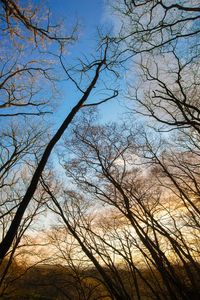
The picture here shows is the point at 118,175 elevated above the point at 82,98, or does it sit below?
above

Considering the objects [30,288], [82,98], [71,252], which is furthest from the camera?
[30,288]

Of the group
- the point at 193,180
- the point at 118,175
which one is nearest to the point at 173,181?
the point at 193,180

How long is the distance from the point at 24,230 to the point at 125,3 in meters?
13.2

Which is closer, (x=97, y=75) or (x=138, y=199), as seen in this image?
(x=97, y=75)

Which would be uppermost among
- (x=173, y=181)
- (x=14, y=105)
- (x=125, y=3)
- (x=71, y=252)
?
(x=125, y=3)

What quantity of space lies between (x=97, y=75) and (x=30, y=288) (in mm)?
38907

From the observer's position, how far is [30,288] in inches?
1478

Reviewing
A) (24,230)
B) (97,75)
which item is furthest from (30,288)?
(97,75)

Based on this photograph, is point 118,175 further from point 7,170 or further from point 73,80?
point 73,80

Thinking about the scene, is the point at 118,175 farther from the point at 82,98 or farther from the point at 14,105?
the point at 82,98

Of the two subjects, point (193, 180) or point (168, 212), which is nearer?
point (193, 180)

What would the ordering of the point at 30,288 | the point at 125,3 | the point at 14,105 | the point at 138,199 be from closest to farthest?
the point at 125,3 < the point at 14,105 < the point at 138,199 < the point at 30,288

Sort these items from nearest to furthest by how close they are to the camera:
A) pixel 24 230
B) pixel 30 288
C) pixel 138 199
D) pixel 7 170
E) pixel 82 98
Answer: pixel 82 98
pixel 7 170
pixel 138 199
pixel 24 230
pixel 30 288

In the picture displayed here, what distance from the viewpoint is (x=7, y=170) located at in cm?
1356
